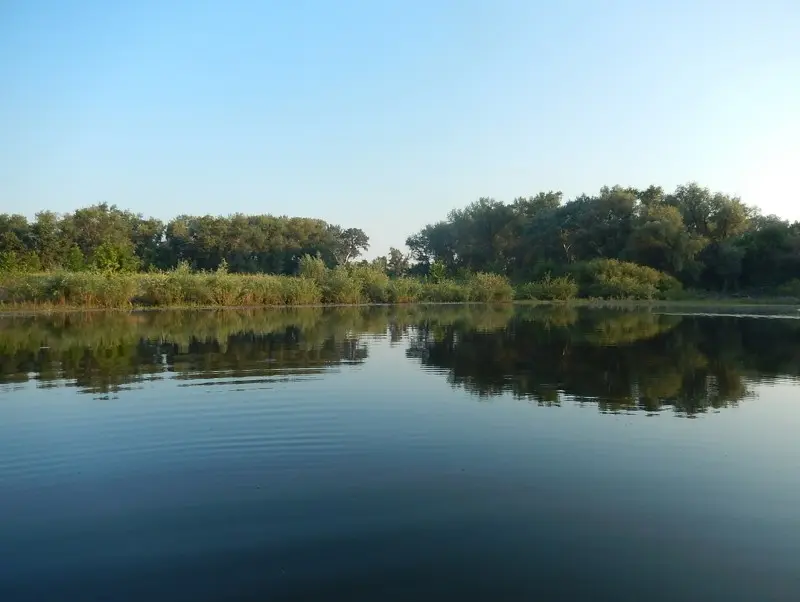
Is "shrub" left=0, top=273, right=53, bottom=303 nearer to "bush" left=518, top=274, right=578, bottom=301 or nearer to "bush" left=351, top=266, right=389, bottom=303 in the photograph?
"bush" left=351, top=266, right=389, bottom=303

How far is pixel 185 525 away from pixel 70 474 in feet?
7.25

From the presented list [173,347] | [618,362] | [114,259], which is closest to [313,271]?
[114,259]

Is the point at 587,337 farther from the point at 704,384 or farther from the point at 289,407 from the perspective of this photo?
the point at 289,407

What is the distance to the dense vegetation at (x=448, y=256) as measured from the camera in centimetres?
4084

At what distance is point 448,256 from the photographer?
81.9 metres

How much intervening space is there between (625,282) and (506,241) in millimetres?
22497

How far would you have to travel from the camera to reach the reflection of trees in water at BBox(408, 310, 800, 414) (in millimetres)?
11430

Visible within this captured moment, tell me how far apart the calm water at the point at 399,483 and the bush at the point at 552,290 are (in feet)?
134

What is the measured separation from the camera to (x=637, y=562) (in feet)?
15.9

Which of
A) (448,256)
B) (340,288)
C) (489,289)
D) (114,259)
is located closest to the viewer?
(114,259)

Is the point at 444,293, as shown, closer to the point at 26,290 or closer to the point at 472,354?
the point at 26,290

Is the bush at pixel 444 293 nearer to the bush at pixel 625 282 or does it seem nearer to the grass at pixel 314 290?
the grass at pixel 314 290

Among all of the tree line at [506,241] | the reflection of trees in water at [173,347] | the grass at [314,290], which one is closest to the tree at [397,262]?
the tree line at [506,241]

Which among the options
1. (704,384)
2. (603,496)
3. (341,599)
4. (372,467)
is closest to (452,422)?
(372,467)
